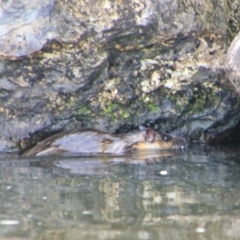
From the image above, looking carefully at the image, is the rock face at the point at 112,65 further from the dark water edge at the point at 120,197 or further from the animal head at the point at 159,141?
the dark water edge at the point at 120,197

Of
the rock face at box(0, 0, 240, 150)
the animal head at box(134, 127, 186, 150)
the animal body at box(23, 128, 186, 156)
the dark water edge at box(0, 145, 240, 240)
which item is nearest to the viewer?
the dark water edge at box(0, 145, 240, 240)

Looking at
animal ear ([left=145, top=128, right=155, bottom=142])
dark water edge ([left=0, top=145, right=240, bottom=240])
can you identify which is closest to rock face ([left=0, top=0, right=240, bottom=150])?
animal ear ([left=145, top=128, right=155, bottom=142])

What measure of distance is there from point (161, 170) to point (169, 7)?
1.54m

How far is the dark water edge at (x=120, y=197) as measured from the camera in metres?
3.38

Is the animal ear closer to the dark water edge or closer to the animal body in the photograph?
the animal body

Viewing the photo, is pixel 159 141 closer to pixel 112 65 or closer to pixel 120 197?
pixel 112 65

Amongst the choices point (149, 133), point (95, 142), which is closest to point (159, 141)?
point (149, 133)

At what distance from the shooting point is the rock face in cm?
565

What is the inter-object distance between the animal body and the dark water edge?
29 centimetres

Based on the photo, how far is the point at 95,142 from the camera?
6184 millimetres

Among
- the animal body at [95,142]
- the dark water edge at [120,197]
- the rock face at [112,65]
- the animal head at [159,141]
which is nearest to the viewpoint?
the dark water edge at [120,197]

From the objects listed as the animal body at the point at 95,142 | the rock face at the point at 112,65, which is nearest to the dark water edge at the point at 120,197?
the animal body at the point at 95,142

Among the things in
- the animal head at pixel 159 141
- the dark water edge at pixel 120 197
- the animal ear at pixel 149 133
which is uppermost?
the animal ear at pixel 149 133

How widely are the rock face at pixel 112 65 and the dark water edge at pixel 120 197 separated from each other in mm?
549
